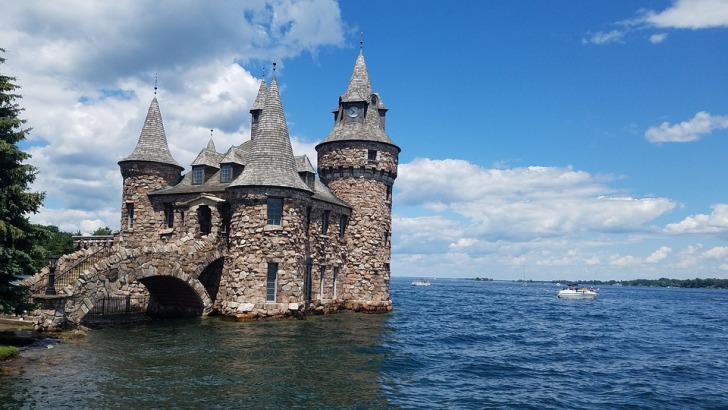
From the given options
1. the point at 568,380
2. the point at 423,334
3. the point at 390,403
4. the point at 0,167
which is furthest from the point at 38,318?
the point at 568,380

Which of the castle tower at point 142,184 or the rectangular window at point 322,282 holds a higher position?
the castle tower at point 142,184

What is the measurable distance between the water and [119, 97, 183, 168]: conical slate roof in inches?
490

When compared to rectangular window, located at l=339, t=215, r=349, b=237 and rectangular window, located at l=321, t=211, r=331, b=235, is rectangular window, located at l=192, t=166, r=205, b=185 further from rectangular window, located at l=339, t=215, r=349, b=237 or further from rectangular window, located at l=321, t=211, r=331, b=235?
rectangular window, located at l=339, t=215, r=349, b=237

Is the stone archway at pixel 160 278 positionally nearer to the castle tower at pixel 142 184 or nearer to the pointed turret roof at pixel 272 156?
the pointed turret roof at pixel 272 156

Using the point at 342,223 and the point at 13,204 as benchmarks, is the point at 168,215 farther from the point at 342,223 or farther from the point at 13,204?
the point at 13,204

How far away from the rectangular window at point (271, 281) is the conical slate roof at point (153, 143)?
1205 centimetres

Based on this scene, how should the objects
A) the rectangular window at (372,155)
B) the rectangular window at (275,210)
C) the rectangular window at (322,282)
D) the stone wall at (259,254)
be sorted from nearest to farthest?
the stone wall at (259,254) → the rectangular window at (275,210) → the rectangular window at (322,282) → the rectangular window at (372,155)

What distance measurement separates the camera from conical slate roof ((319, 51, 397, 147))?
40.0 m

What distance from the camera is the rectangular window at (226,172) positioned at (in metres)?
35.5

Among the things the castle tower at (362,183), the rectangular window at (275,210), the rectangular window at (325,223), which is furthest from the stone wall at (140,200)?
the castle tower at (362,183)

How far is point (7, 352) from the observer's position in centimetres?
1828

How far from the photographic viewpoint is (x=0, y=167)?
64.6 ft

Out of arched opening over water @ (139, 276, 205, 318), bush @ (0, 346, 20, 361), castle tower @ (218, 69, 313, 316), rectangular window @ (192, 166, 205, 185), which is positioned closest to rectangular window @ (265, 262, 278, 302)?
castle tower @ (218, 69, 313, 316)

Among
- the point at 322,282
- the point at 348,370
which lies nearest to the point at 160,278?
the point at 322,282
